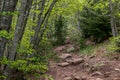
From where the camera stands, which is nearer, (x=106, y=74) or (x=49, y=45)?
(x=106, y=74)

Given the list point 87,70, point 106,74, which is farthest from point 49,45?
point 106,74

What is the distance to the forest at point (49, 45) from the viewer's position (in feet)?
14.8

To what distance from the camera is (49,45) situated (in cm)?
1515

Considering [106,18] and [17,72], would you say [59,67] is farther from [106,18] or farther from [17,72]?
[106,18]

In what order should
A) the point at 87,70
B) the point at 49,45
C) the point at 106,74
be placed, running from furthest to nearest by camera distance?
the point at 49,45 < the point at 87,70 < the point at 106,74

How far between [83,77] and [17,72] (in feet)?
10.00

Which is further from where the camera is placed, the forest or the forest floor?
the forest floor

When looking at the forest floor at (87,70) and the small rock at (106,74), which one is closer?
the small rock at (106,74)

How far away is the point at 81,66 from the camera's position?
1189cm

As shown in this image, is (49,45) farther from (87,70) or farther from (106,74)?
(106,74)

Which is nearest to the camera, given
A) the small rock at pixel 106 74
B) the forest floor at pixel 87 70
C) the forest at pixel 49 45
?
the forest at pixel 49 45

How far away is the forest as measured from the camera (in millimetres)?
4512

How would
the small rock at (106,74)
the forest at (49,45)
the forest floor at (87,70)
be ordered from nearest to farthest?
the forest at (49,45)
the small rock at (106,74)
the forest floor at (87,70)

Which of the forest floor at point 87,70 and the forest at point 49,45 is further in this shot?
the forest floor at point 87,70
